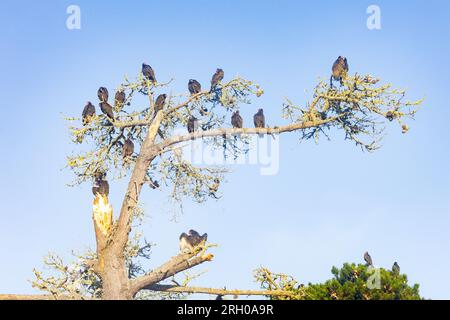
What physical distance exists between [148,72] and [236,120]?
10.3 feet

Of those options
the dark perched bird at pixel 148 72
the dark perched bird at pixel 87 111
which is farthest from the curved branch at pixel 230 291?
the dark perched bird at pixel 148 72

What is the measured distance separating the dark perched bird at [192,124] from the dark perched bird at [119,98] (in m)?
2.11

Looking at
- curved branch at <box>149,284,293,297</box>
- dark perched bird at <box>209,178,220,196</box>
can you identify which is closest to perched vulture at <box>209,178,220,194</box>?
dark perched bird at <box>209,178,220,196</box>

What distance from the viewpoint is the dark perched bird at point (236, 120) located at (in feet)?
67.7

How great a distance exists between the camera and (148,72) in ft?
70.2

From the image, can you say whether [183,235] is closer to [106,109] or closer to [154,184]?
[154,184]

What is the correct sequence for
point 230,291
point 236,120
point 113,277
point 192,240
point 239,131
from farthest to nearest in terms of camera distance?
point 236,120
point 239,131
point 192,240
point 230,291
point 113,277

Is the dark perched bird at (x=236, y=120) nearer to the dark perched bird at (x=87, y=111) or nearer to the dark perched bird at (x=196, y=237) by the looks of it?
the dark perched bird at (x=196, y=237)

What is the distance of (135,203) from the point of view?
19453 millimetres

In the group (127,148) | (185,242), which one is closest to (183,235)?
(185,242)

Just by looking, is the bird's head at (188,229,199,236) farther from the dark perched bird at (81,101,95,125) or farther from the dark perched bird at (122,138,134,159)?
the dark perched bird at (81,101,95,125)

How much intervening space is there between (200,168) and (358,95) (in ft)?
16.7
